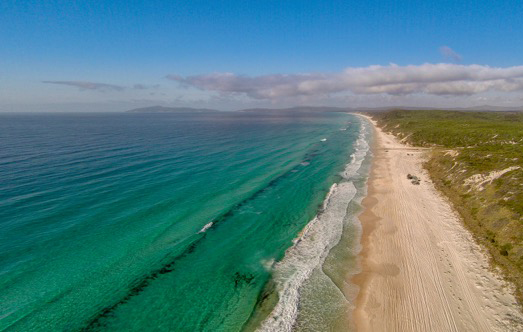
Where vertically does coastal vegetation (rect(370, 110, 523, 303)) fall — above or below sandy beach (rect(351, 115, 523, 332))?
above

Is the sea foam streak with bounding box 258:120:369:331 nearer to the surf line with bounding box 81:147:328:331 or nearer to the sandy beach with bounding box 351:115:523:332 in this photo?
the sandy beach with bounding box 351:115:523:332

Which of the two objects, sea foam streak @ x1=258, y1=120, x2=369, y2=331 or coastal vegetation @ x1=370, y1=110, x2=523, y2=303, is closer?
sea foam streak @ x1=258, y1=120, x2=369, y2=331

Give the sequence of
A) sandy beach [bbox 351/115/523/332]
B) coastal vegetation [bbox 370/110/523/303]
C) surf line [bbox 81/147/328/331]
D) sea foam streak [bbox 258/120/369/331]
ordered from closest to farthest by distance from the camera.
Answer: surf line [bbox 81/147/328/331], sandy beach [bbox 351/115/523/332], sea foam streak [bbox 258/120/369/331], coastal vegetation [bbox 370/110/523/303]

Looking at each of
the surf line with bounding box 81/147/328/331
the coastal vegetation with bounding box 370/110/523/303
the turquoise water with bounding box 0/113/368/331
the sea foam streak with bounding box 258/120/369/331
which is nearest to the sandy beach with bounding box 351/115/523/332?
the coastal vegetation with bounding box 370/110/523/303

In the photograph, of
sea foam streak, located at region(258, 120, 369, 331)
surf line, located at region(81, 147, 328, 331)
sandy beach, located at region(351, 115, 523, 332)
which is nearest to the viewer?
surf line, located at region(81, 147, 328, 331)

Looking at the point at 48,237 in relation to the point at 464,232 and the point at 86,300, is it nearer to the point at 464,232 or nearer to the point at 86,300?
the point at 86,300

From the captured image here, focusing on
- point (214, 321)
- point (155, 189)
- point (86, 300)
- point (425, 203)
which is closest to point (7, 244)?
point (86, 300)

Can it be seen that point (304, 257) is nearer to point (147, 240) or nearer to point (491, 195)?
point (147, 240)
